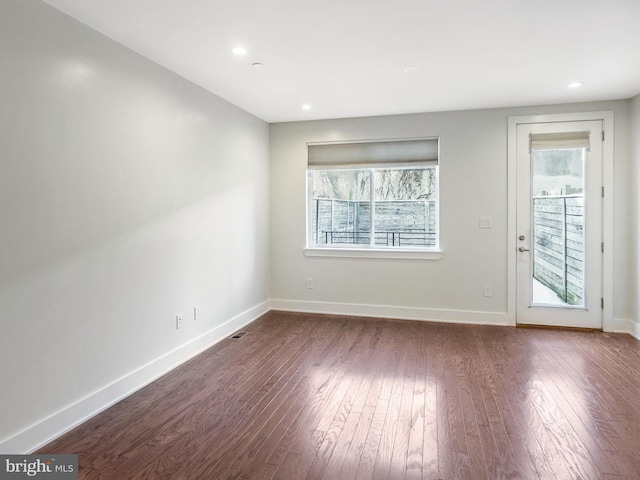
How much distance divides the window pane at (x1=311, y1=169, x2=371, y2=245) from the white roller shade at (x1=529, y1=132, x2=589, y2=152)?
1854 millimetres

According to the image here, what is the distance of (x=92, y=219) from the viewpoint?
98.2 inches

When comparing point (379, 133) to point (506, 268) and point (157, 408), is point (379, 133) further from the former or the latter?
point (157, 408)

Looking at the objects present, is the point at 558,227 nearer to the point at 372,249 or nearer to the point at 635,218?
the point at 635,218

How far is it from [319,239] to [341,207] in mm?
501

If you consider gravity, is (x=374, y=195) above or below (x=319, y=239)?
above

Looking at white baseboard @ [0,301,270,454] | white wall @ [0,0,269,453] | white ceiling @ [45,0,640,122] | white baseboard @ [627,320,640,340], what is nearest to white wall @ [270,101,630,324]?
white baseboard @ [627,320,640,340]

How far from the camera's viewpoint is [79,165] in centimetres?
240

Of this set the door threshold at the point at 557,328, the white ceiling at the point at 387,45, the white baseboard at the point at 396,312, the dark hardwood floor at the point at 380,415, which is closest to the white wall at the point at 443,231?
the white baseboard at the point at 396,312

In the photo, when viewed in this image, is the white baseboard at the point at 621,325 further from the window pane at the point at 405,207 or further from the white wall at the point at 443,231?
the window pane at the point at 405,207

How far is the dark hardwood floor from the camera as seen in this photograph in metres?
1.96

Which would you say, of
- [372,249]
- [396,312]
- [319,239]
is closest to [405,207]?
[372,249]

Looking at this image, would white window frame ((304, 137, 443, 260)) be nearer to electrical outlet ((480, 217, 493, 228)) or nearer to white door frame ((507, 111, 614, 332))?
electrical outlet ((480, 217, 493, 228))

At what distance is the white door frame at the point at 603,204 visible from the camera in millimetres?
4094

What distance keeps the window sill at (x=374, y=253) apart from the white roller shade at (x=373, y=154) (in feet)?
3.36
